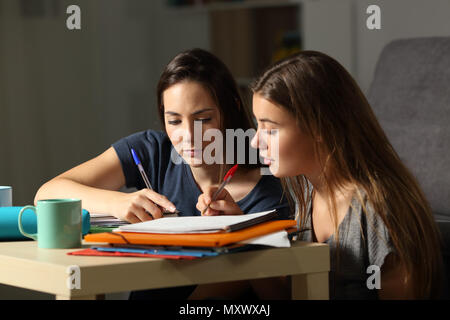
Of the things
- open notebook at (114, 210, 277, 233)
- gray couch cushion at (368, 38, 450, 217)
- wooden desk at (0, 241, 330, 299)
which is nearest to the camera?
wooden desk at (0, 241, 330, 299)

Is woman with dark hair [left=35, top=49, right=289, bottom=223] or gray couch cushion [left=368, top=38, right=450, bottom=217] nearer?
woman with dark hair [left=35, top=49, right=289, bottom=223]

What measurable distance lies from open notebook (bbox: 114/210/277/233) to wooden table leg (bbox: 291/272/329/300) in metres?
0.13

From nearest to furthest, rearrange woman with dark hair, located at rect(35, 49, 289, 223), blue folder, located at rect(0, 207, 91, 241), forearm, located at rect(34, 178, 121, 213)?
blue folder, located at rect(0, 207, 91, 241)
forearm, located at rect(34, 178, 121, 213)
woman with dark hair, located at rect(35, 49, 289, 223)

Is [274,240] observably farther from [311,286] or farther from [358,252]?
[358,252]

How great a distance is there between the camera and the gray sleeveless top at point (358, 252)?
1.24 metres

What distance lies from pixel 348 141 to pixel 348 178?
75 mm

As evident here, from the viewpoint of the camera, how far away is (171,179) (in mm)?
1763

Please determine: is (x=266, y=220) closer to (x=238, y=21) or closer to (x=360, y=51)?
(x=360, y=51)

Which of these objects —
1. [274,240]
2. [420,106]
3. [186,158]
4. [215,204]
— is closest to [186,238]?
[274,240]

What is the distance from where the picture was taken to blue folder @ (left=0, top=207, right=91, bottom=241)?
123 cm

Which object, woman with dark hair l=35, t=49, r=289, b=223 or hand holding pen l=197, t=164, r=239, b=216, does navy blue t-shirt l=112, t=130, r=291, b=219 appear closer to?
woman with dark hair l=35, t=49, r=289, b=223

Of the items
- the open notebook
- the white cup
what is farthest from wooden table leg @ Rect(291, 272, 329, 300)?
the white cup

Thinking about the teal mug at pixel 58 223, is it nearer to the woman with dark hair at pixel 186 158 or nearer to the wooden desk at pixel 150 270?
the wooden desk at pixel 150 270

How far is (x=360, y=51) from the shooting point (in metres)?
2.80
